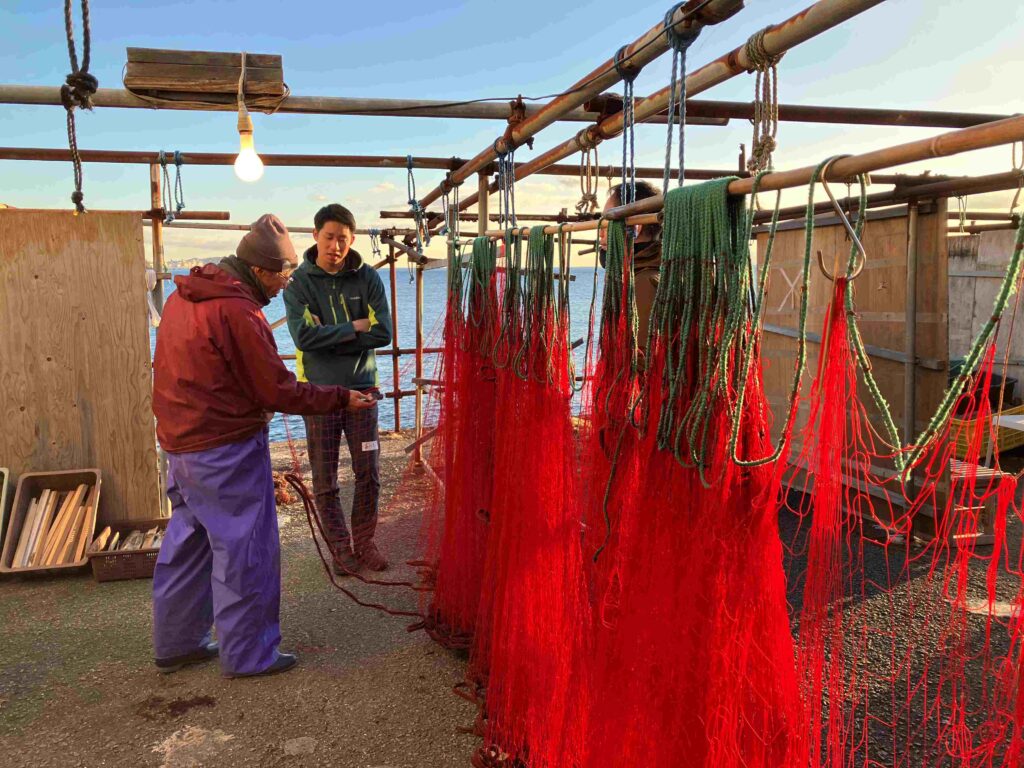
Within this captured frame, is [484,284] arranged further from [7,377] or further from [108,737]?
[7,377]

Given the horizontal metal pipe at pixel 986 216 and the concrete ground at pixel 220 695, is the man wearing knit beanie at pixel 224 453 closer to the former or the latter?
the concrete ground at pixel 220 695

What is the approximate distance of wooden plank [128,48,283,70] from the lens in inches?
122

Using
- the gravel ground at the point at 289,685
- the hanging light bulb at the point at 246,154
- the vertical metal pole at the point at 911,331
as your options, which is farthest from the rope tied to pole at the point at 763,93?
the vertical metal pole at the point at 911,331

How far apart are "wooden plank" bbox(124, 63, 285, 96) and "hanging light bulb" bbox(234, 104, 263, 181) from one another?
0.45 feet

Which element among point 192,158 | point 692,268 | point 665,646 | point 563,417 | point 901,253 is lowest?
point 665,646

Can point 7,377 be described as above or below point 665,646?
above

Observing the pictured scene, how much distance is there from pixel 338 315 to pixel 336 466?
984mm

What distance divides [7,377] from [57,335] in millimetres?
417

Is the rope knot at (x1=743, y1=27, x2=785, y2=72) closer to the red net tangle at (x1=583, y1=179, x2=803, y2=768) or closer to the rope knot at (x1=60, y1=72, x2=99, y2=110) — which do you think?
the red net tangle at (x1=583, y1=179, x2=803, y2=768)

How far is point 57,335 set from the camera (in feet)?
15.4

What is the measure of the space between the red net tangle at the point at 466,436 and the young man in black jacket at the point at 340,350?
1057 mm

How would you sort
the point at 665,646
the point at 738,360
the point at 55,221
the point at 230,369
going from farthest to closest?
the point at 55,221
the point at 230,369
the point at 665,646
the point at 738,360

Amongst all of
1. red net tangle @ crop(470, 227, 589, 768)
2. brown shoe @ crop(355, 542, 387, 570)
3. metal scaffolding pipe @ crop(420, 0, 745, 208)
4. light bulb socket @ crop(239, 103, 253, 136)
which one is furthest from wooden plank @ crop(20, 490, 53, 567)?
metal scaffolding pipe @ crop(420, 0, 745, 208)

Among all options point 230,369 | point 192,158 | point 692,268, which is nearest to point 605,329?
point 692,268
